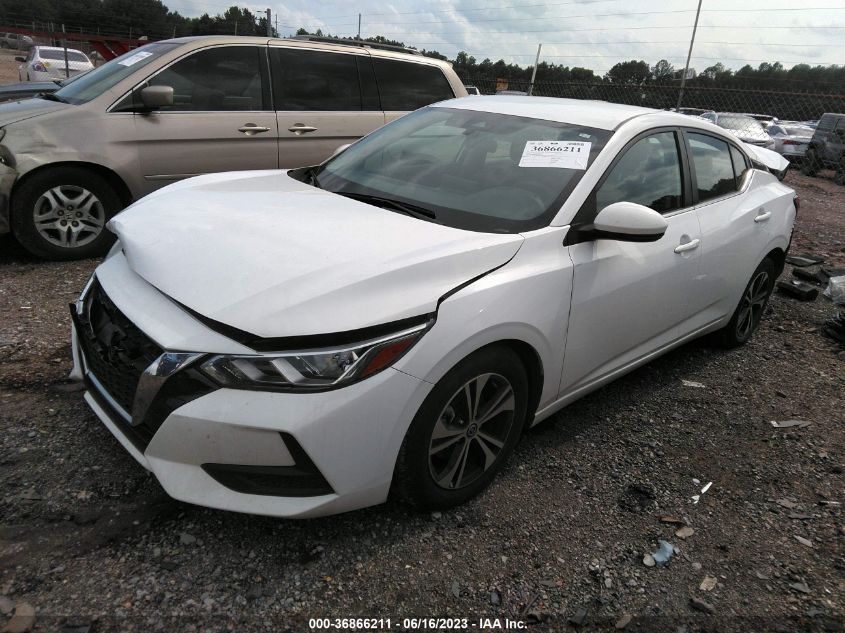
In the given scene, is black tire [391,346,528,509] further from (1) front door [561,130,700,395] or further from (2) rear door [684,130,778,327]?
(2) rear door [684,130,778,327]

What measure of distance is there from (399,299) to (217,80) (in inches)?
157

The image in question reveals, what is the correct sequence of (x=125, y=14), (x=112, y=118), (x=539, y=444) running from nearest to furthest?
(x=539, y=444), (x=112, y=118), (x=125, y=14)

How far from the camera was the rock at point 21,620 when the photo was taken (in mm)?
1821

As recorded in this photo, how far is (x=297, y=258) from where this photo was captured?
223 centimetres

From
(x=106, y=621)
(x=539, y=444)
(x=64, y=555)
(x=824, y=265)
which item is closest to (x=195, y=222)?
(x=64, y=555)

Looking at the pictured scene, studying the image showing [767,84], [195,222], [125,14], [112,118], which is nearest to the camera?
[195,222]

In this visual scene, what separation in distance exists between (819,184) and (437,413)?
15.8m

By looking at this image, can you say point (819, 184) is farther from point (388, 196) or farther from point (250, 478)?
point (250, 478)

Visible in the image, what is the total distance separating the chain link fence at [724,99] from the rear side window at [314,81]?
513 centimetres

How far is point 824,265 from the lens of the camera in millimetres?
6848

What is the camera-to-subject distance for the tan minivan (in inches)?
179

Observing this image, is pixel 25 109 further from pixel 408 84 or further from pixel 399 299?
pixel 399 299

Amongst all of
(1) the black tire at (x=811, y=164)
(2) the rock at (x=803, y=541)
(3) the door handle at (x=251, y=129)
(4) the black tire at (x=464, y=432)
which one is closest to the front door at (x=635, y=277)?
(4) the black tire at (x=464, y=432)

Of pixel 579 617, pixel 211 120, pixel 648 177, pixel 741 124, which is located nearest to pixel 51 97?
pixel 211 120
